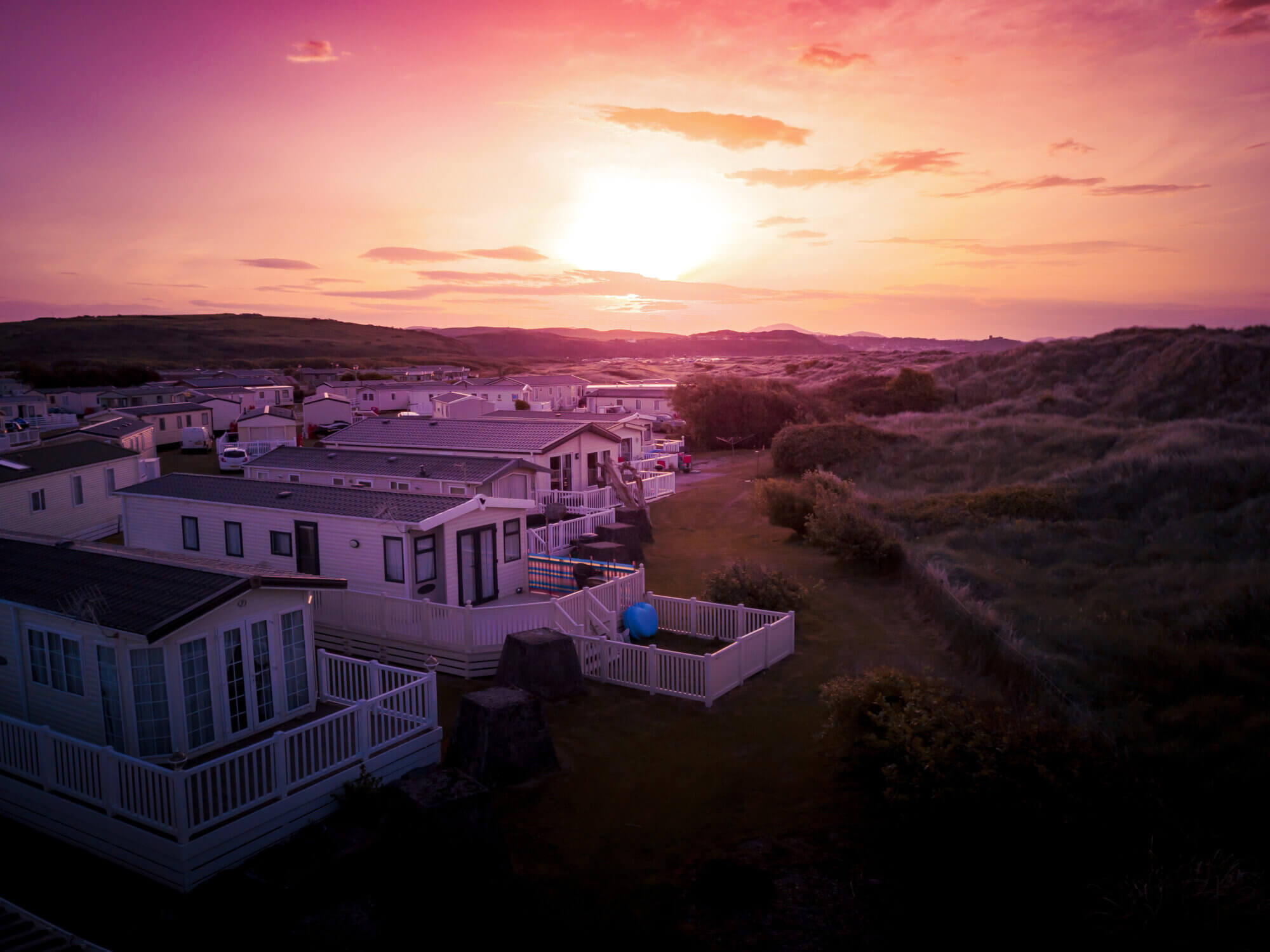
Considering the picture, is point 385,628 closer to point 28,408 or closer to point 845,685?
point 845,685

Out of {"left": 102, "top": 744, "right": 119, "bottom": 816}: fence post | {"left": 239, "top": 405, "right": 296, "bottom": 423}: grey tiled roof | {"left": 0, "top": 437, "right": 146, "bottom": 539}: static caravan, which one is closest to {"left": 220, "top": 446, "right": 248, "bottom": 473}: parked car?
{"left": 239, "top": 405, "right": 296, "bottom": 423}: grey tiled roof

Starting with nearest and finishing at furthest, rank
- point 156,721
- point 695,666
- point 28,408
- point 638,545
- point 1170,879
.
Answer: point 1170,879 < point 156,721 < point 695,666 < point 638,545 < point 28,408

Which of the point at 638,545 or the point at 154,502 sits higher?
the point at 154,502

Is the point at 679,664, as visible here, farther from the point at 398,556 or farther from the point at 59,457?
the point at 59,457

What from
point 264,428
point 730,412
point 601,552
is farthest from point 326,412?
point 601,552

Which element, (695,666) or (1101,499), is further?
(1101,499)

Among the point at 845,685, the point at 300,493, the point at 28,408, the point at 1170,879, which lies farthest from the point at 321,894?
the point at 28,408
